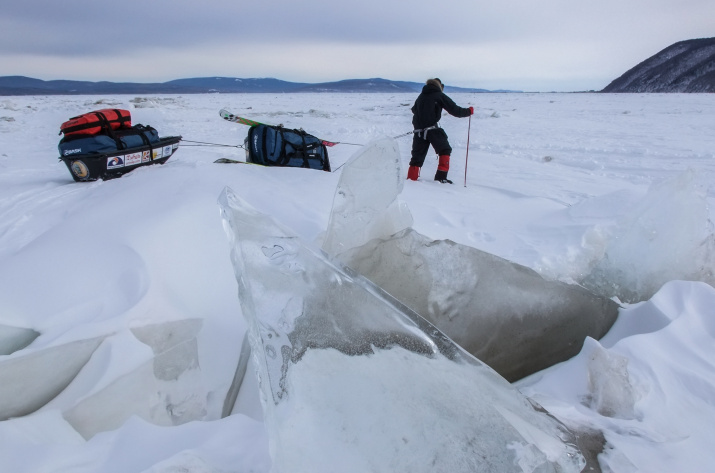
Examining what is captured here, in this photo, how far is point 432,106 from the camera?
601cm

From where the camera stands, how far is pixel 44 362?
5.25 feet

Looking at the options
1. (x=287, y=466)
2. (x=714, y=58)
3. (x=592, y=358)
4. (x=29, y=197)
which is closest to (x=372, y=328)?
(x=287, y=466)

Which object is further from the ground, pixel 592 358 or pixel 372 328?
pixel 372 328

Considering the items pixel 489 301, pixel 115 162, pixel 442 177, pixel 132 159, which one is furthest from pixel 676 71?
pixel 489 301

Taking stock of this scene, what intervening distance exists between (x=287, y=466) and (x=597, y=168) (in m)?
6.50

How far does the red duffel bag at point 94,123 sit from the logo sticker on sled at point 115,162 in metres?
0.37

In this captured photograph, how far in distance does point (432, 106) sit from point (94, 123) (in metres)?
4.14

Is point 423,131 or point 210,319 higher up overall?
point 423,131

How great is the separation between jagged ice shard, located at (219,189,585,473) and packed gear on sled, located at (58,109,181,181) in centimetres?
450

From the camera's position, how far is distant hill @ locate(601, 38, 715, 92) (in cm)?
7244

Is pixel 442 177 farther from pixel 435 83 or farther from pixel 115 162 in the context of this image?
pixel 115 162

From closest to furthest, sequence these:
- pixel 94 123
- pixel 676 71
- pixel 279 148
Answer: pixel 94 123 → pixel 279 148 → pixel 676 71

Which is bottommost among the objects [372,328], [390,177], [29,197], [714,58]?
[29,197]

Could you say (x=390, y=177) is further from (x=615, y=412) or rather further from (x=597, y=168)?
(x=597, y=168)
